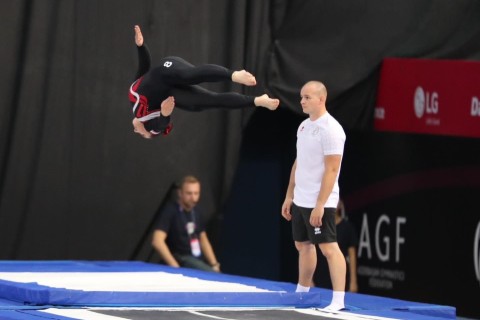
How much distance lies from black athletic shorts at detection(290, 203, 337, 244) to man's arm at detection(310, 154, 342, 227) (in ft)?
0.33

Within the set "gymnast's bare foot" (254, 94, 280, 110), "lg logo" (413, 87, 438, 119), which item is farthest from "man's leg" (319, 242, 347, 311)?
"lg logo" (413, 87, 438, 119)

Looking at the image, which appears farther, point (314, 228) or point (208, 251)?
point (208, 251)

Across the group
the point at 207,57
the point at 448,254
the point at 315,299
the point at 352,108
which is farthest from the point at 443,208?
the point at 315,299

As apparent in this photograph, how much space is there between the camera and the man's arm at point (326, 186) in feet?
24.0

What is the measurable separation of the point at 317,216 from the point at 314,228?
0.15 m

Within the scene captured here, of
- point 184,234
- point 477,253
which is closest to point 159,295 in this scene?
point 184,234

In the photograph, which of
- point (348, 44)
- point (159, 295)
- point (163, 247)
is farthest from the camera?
point (348, 44)

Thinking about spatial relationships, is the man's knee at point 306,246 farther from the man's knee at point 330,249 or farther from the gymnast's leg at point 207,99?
the gymnast's leg at point 207,99

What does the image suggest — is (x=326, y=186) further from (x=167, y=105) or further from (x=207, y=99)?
(x=167, y=105)

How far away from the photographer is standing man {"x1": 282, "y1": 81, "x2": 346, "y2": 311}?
24.1ft

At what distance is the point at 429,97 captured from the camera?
10.6 metres

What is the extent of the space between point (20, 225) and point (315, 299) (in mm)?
3307

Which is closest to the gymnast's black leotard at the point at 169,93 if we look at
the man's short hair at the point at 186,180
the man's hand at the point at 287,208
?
the man's hand at the point at 287,208

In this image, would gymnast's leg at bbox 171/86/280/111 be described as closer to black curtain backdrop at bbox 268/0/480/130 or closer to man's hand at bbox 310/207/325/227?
man's hand at bbox 310/207/325/227
